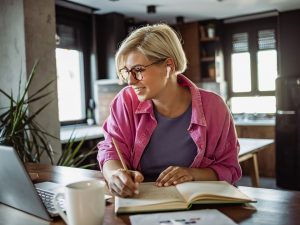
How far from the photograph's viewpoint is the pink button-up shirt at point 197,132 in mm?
1344

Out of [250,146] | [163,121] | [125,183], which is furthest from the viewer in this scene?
[250,146]

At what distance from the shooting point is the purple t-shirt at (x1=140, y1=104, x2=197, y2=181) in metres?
1.39

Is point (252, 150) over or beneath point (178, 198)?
beneath

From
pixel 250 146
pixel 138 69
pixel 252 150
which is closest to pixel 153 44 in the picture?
pixel 138 69

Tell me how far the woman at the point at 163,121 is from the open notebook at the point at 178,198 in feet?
0.62

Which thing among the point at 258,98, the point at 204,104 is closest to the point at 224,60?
the point at 258,98

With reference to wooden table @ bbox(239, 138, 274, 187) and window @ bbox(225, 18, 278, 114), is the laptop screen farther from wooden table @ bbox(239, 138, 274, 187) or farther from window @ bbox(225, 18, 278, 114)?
window @ bbox(225, 18, 278, 114)

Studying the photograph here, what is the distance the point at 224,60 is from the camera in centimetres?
578

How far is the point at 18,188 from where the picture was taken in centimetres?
94

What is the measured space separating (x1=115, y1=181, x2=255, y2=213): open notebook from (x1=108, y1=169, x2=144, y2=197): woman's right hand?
0.07 feet

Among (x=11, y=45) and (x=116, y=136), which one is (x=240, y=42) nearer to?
(x=11, y=45)

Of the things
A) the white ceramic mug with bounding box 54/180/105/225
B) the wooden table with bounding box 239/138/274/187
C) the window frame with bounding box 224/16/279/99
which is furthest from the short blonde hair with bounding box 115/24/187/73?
the window frame with bounding box 224/16/279/99

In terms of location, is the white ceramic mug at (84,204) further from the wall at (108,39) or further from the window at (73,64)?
the wall at (108,39)

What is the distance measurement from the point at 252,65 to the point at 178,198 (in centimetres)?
492
